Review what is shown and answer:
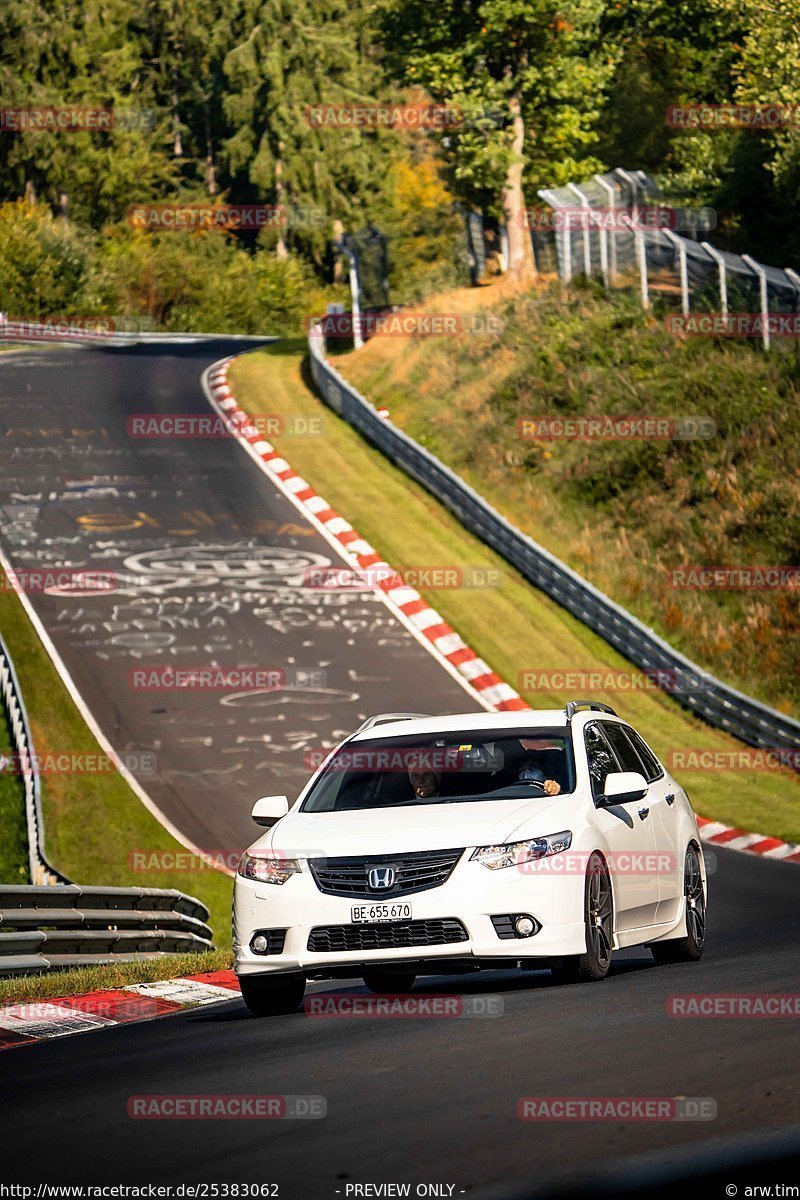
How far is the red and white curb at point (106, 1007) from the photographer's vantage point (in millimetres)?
10164

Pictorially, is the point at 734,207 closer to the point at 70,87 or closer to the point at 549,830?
the point at 549,830

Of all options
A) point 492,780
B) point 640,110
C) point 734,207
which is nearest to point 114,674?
point 492,780

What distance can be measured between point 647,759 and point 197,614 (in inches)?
679

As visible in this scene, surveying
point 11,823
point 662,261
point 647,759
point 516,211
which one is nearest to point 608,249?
point 662,261

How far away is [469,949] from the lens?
9.51m

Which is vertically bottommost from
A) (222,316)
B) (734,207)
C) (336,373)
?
(222,316)

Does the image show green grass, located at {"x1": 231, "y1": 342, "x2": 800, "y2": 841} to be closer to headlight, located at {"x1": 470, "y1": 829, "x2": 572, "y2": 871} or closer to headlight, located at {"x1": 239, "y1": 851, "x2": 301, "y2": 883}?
headlight, located at {"x1": 470, "y1": 829, "x2": 572, "y2": 871}

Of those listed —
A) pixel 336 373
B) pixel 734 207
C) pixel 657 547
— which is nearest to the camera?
pixel 657 547

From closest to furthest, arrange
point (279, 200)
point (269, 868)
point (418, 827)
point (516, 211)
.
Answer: point (418, 827), point (269, 868), point (516, 211), point (279, 200)

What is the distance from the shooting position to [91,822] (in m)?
21.7

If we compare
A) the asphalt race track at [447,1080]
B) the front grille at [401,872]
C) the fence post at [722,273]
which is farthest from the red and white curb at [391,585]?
the front grille at [401,872]

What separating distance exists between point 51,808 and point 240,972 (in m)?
12.5

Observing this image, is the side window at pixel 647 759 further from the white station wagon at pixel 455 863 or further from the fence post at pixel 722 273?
the fence post at pixel 722 273

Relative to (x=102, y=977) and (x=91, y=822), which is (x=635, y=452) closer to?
(x=91, y=822)
